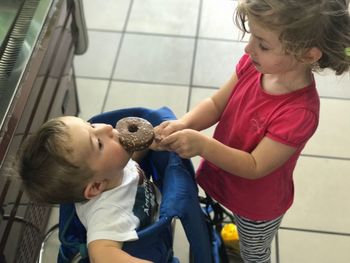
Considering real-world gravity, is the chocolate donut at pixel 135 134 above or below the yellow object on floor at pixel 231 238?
above

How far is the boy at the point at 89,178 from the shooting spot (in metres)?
0.78

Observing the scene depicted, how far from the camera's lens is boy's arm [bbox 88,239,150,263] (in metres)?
0.77

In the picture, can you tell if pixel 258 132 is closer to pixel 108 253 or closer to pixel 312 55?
pixel 312 55

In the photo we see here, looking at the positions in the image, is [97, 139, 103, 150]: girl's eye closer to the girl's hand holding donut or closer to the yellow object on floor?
the girl's hand holding donut

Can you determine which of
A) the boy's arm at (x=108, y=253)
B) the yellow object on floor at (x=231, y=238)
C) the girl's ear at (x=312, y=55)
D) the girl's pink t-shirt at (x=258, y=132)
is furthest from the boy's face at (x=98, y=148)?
the yellow object on floor at (x=231, y=238)

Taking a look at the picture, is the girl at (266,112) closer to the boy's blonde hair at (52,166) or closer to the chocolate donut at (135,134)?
the chocolate donut at (135,134)

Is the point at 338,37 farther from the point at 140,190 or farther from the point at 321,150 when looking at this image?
the point at 321,150

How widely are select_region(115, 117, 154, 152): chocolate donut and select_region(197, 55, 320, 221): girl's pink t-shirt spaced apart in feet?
0.67

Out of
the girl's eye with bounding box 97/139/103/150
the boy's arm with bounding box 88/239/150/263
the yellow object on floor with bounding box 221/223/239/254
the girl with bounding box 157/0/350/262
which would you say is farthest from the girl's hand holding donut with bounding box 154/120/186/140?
the yellow object on floor with bounding box 221/223/239/254

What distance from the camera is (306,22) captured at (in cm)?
76

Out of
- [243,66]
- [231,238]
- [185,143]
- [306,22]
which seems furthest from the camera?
[231,238]

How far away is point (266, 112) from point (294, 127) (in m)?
0.08

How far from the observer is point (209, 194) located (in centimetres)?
110

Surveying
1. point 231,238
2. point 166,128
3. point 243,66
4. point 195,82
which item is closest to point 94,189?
point 166,128
